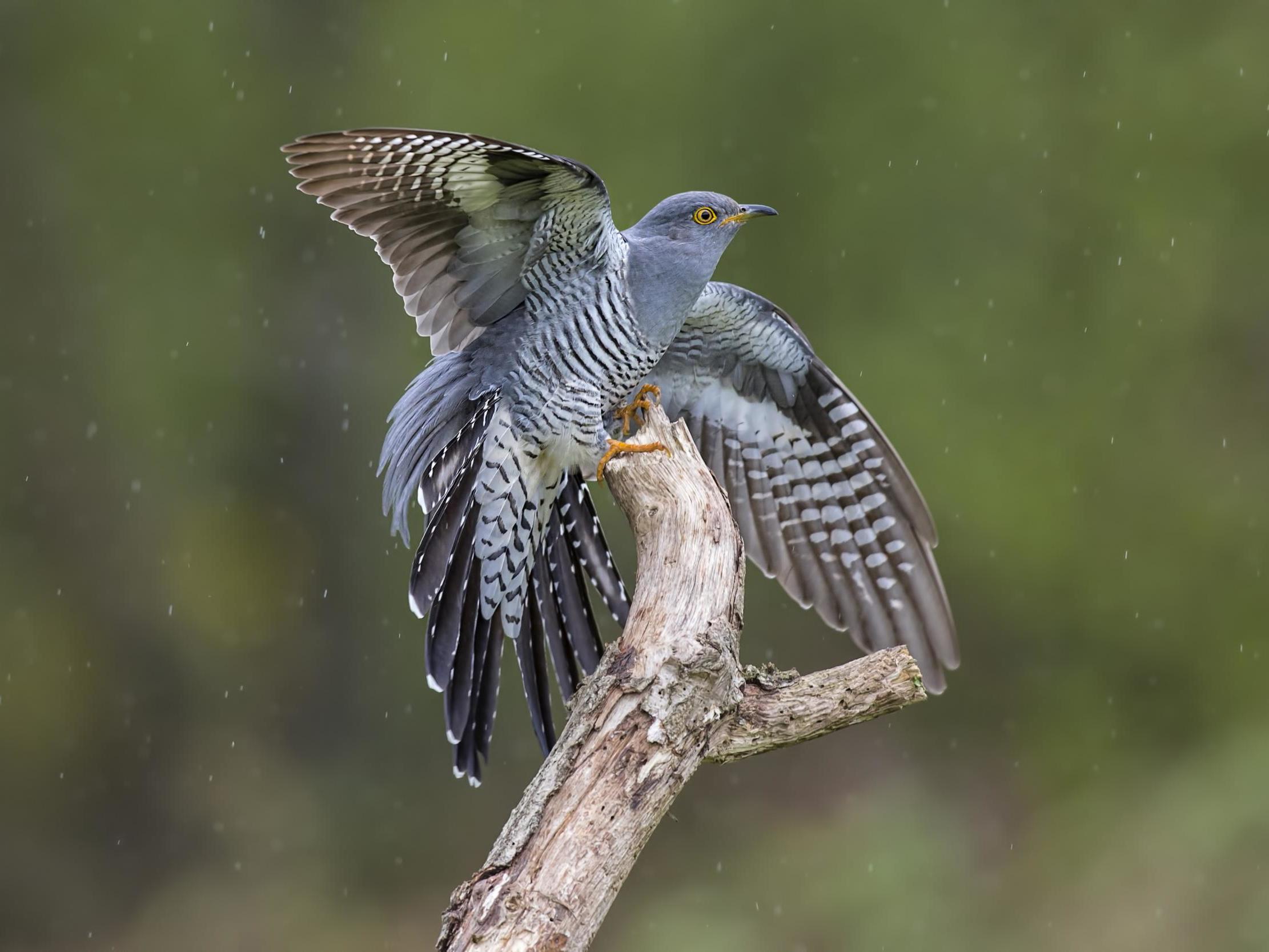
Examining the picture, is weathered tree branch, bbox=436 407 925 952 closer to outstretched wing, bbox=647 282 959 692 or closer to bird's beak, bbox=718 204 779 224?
bird's beak, bbox=718 204 779 224

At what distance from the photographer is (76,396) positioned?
749cm

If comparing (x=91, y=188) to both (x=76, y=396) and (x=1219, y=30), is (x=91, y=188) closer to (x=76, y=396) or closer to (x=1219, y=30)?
(x=76, y=396)

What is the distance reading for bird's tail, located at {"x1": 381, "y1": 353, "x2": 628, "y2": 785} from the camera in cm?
364

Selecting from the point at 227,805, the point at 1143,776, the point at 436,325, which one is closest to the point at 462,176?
the point at 436,325

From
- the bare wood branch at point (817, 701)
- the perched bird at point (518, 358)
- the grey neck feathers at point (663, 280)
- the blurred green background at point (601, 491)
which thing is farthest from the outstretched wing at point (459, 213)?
the blurred green background at point (601, 491)

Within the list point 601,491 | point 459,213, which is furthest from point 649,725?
point 601,491

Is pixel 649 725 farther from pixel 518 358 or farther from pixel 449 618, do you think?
pixel 518 358

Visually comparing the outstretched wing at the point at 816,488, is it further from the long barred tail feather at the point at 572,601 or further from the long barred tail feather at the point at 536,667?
the long barred tail feather at the point at 536,667

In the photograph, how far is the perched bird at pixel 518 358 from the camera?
340 cm

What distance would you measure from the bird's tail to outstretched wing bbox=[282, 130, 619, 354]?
0.22 meters

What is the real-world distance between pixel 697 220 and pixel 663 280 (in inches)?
10.3

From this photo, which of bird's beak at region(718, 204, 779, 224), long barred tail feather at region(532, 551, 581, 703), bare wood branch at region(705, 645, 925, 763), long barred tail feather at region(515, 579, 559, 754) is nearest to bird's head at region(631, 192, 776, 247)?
bird's beak at region(718, 204, 779, 224)

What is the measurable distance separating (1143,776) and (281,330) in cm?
595

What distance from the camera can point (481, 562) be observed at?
12.1ft
